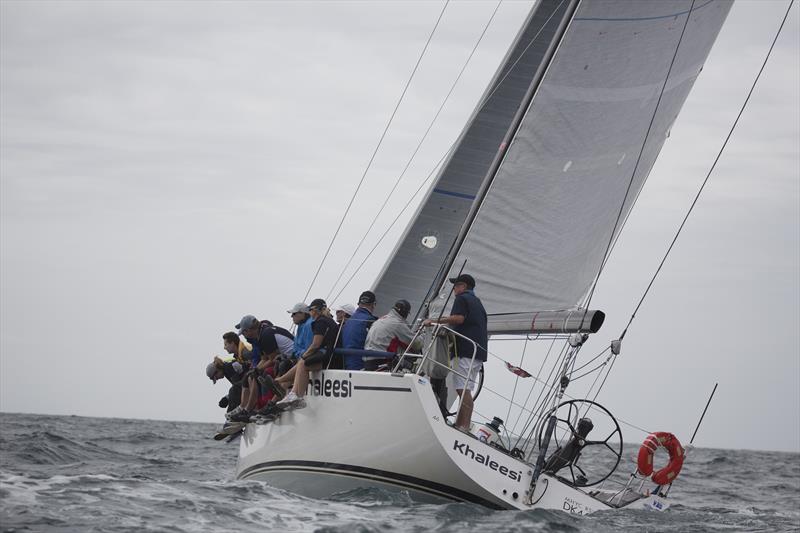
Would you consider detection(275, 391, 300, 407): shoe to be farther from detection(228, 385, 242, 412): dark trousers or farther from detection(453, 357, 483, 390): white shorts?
detection(228, 385, 242, 412): dark trousers

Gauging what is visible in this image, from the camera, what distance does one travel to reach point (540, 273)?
9.34 metres

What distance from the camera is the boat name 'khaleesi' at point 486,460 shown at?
7852 millimetres

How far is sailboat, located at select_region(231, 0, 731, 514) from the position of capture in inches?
314

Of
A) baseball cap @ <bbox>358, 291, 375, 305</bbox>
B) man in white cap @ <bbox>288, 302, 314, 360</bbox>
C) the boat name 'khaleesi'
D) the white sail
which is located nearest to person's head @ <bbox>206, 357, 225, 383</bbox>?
man in white cap @ <bbox>288, 302, 314, 360</bbox>

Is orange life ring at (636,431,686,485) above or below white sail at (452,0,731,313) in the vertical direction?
below

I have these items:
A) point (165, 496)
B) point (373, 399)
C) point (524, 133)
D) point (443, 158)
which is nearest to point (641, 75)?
point (524, 133)

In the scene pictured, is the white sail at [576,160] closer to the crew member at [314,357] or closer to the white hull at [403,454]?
the crew member at [314,357]

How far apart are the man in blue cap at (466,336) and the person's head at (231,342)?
3552 mm

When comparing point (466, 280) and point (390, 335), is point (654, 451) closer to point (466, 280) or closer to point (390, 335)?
point (466, 280)

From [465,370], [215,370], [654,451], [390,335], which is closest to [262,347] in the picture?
[215,370]

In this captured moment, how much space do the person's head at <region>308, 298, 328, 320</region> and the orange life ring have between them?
10.1 ft

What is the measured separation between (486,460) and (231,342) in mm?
4303

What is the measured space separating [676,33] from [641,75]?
0.61 metres

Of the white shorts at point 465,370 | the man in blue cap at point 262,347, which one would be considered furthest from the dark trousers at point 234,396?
the white shorts at point 465,370
